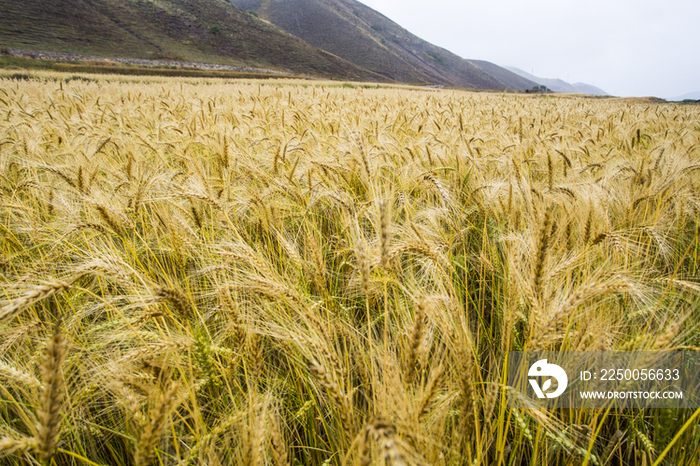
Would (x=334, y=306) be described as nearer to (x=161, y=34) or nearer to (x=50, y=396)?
(x=50, y=396)

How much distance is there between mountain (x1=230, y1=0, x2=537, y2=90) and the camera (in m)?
83.9

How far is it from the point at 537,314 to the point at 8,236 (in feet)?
8.43

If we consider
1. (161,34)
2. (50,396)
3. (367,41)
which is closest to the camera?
(50,396)

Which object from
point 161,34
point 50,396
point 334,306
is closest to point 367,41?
point 161,34

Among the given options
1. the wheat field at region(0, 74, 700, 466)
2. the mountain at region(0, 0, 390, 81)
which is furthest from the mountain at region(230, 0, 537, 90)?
the wheat field at region(0, 74, 700, 466)

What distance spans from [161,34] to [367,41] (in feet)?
190

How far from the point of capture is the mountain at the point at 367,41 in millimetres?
83875

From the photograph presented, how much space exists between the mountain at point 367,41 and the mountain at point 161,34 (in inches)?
812

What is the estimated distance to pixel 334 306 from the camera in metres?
1.30

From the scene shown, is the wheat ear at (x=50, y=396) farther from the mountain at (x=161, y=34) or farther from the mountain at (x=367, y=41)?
the mountain at (x=367, y=41)

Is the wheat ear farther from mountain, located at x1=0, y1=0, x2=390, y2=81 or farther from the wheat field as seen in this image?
mountain, located at x1=0, y1=0, x2=390, y2=81

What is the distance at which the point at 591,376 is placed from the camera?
996mm

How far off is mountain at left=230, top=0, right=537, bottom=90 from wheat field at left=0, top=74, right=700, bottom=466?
89366 millimetres

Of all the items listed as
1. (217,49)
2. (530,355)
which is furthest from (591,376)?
(217,49)
